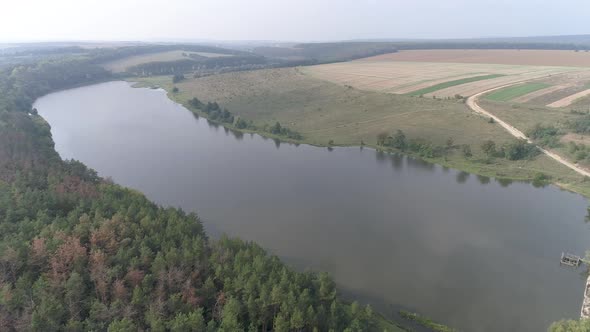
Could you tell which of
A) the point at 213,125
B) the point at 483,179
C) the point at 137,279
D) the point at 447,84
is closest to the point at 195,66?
the point at 213,125

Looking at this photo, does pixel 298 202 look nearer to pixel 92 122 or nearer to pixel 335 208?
pixel 335 208

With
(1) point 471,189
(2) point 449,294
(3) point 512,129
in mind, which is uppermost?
(3) point 512,129

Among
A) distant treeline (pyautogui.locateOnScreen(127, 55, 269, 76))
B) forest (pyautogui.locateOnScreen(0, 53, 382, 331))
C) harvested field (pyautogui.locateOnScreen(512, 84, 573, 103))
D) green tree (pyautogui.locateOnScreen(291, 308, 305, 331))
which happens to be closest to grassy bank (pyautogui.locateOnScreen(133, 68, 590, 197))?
harvested field (pyautogui.locateOnScreen(512, 84, 573, 103))

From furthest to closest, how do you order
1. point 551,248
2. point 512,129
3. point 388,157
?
point 512,129
point 388,157
point 551,248

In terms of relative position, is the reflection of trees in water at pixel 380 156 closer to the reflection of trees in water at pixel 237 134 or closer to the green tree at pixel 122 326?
the reflection of trees in water at pixel 237 134

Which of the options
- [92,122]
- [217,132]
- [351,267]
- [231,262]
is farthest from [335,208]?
[92,122]

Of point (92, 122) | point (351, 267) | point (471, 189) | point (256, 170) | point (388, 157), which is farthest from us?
point (92, 122)
